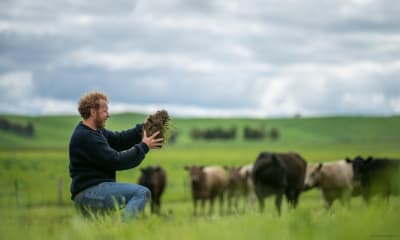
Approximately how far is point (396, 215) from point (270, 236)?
109 centimetres

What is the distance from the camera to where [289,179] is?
1880 cm

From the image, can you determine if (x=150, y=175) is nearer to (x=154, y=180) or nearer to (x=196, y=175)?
(x=154, y=180)

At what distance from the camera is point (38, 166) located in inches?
2825

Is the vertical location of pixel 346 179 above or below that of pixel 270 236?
below

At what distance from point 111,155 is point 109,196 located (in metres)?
0.45

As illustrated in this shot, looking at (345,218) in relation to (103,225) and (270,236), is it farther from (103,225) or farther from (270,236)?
(103,225)

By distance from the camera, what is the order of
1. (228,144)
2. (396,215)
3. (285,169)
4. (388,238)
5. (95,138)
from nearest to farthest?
(388,238) < (396,215) < (95,138) < (285,169) < (228,144)

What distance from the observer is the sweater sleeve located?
700cm

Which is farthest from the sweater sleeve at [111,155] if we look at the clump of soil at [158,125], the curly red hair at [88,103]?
the clump of soil at [158,125]

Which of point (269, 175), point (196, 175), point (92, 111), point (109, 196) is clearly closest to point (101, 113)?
point (92, 111)

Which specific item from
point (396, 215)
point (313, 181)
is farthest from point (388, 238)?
point (313, 181)

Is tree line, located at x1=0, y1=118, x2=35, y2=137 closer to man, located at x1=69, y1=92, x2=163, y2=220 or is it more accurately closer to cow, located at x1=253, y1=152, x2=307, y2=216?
cow, located at x1=253, y1=152, x2=307, y2=216

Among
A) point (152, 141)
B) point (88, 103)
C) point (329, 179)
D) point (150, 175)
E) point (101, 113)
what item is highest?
point (88, 103)

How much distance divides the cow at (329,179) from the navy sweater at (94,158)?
1821cm
